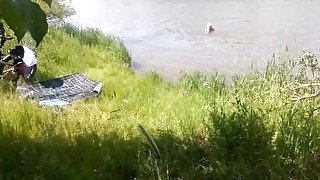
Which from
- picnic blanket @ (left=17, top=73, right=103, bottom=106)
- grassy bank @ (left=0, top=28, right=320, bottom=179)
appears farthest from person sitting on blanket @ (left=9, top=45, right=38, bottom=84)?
grassy bank @ (left=0, top=28, right=320, bottom=179)

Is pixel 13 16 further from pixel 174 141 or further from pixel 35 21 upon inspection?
pixel 174 141

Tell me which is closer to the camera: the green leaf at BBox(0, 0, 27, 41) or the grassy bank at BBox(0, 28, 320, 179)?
the green leaf at BBox(0, 0, 27, 41)

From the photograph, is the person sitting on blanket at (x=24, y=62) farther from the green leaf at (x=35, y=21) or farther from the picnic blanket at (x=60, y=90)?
the green leaf at (x=35, y=21)

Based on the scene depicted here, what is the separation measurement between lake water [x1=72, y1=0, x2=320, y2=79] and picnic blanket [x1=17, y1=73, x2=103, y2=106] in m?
3.41

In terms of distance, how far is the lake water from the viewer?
8920mm

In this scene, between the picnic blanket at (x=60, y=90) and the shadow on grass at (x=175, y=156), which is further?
the picnic blanket at (x=60, y=90)

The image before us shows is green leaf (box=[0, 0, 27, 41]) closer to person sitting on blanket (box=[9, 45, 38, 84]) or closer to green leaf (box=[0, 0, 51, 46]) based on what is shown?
green leaf (box=[0, 0, 51, 46])

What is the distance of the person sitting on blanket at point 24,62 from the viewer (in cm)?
458

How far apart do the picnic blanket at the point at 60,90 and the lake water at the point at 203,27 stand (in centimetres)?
341

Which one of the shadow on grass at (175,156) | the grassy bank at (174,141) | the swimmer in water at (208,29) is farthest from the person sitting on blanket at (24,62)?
the swimmer in water at (208,29)

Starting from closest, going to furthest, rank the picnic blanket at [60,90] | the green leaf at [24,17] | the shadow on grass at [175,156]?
the green leaf at [24,17] < the shadow on grass at [175,156] < the picnic blanket at [60,90]

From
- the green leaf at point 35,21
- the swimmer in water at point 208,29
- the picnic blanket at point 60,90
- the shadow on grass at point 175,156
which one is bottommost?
the picnic blanket at point 60,90

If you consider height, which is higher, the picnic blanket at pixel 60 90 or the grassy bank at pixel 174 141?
the grassy bank at pixel 174 141

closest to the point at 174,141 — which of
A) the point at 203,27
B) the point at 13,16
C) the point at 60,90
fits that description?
the point at 13,16
